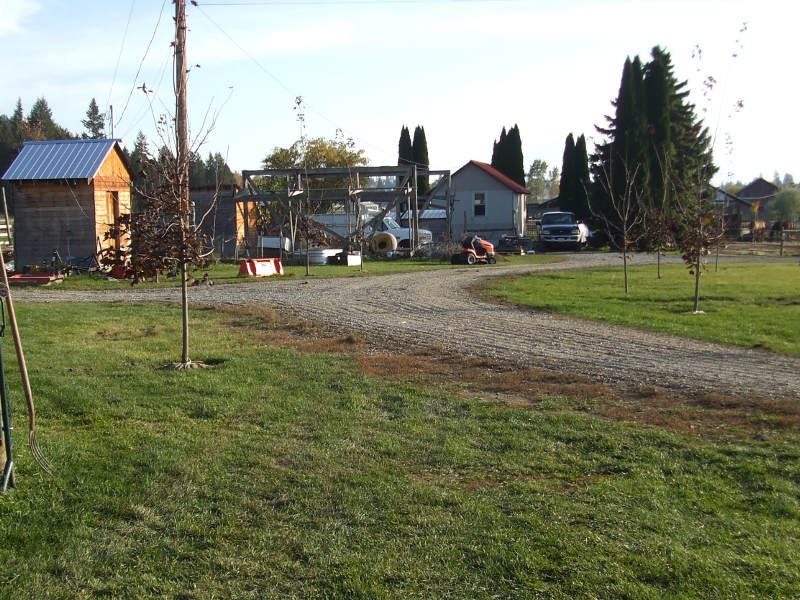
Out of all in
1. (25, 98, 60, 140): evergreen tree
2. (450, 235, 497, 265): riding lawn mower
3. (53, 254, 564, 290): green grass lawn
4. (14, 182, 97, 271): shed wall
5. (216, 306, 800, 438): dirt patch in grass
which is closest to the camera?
(216, 306, 800, 438): dirt patch in grass

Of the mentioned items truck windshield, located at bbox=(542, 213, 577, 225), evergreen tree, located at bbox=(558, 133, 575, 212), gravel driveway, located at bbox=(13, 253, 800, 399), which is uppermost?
evergreen tree, located at bbox=(558, 133, 575, 212)

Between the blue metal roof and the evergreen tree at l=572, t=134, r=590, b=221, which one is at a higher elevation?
the evergreen tree at l=572, t=134, r=590, b=221

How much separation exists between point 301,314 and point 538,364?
6251 millimetres

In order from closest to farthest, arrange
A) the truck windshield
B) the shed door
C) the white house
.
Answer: the shed door → the truck windshield → the white house

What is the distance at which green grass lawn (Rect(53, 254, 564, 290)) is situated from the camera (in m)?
21.3

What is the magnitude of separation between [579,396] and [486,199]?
46.0 meters

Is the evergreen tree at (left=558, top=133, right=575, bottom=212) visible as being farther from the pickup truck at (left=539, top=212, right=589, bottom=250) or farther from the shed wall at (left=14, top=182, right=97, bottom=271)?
the shed wall at (left=14, top=182, right=97, bottom=271)

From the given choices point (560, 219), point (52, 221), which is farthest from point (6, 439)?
point (560, 219)

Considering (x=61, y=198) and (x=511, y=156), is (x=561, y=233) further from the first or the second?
(x=61, y=198)

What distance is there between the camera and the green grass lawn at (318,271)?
21328 mm

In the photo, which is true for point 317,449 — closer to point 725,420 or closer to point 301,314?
point 725,420

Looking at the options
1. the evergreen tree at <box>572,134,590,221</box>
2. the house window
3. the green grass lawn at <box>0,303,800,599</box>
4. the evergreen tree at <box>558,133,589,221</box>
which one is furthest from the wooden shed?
the evergreen tree at <box>558,133,589,221</box>

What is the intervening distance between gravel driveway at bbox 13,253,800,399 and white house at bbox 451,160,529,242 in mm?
31785

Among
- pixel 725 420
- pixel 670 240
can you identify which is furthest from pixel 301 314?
pixel 670 240
